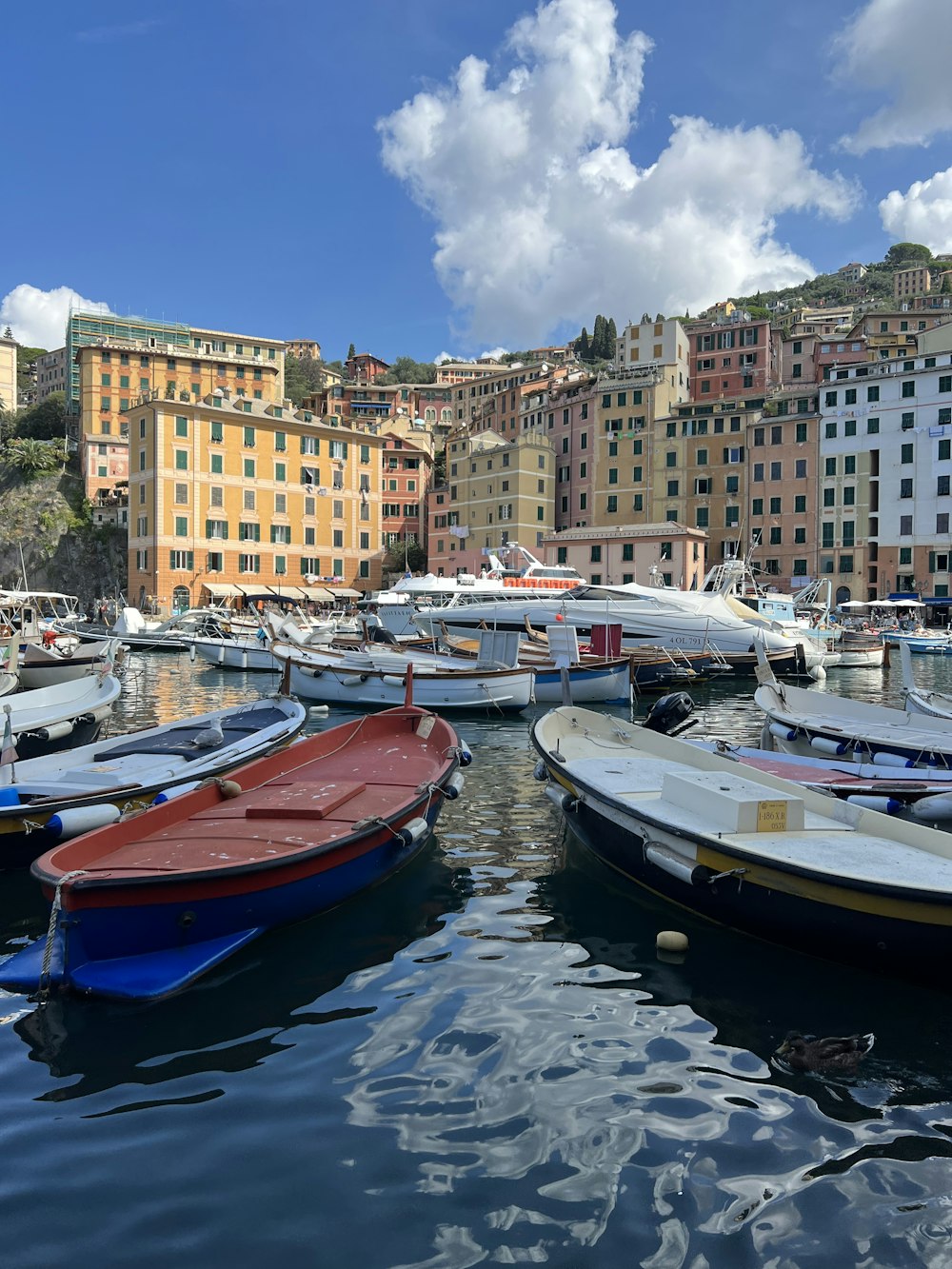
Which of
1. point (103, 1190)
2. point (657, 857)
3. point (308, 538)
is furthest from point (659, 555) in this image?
point (103, 1190)

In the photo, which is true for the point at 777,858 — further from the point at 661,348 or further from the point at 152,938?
the point at 661,348

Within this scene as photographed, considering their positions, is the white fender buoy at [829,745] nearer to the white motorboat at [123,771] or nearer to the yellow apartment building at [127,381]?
the white motorboat at [123,771]

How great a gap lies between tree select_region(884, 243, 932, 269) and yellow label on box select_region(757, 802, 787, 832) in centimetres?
16893

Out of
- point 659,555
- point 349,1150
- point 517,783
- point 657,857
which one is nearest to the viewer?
point 349,1150

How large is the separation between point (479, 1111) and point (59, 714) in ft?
36.5

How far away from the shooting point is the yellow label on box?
7117 mm

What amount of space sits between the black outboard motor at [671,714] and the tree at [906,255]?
536 ft

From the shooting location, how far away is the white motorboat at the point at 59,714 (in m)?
13.1

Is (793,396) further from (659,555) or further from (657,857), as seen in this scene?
(657,857)

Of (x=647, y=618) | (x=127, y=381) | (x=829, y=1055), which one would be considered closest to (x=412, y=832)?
(x=829, y=1055)

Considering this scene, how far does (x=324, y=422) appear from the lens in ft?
225

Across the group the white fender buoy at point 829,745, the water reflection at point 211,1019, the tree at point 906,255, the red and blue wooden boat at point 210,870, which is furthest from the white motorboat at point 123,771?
the tree at point 906,255

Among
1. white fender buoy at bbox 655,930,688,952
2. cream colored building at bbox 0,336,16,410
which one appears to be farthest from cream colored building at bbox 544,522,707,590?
cream colored building at bbox 0,336,16,410

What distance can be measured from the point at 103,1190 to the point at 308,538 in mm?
64382
